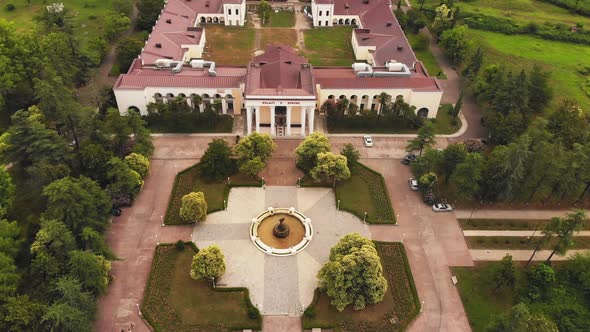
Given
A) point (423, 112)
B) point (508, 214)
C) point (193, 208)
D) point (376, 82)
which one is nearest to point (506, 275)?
point (508, 214)

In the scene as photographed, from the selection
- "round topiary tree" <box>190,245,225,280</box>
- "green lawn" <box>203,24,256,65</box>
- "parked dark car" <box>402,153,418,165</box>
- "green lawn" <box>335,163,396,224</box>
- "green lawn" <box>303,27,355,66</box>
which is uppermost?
"round topiary tree" <box>190,245,225,280</box>

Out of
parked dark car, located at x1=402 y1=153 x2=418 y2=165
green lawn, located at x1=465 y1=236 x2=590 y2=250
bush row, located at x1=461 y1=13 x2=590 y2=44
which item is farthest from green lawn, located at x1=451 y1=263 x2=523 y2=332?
bush row, located at x1=461 y1=13 x2=590 y2=44

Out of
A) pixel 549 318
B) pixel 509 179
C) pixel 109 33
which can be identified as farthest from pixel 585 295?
pixel 109 33

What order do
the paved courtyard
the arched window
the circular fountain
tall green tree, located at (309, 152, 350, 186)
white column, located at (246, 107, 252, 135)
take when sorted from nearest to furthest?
the paved courtyard < the circular fountain < tall green tree, located at (309, 152, 350, 186) < white column, located at (246, 107, 252, 135) < the arched window

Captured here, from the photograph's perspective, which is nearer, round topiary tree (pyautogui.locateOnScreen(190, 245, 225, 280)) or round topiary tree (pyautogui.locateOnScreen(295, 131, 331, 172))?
round topiary tree (pyautogui.locateOnScreen(190, 245, 225, 280))

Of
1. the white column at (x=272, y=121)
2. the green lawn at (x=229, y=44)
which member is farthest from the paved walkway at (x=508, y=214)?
the green lawn at (x=229, y=44)

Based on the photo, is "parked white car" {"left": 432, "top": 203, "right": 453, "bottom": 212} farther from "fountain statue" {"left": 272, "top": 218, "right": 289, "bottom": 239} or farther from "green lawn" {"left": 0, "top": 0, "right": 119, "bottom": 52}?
"green lawn" {"left": 0, "top": 0, "right": 119, "bottom": 52}

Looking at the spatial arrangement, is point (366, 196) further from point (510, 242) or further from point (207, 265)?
point (207, 265)
